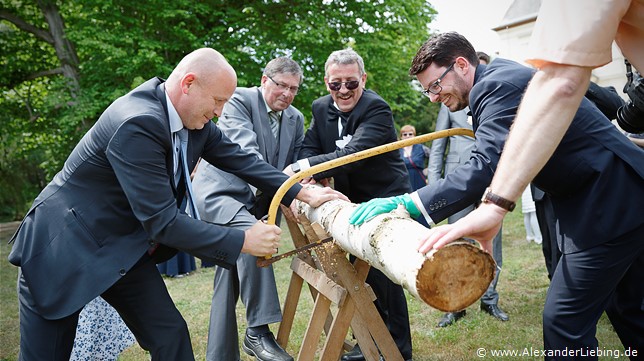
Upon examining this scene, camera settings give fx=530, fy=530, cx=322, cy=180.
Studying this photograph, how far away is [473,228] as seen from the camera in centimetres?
168

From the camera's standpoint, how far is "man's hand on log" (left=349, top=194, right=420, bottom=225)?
96.7 inches

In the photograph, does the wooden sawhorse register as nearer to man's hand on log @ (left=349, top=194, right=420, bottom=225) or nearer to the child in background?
man's hand on log @ (left=349, top=194, right=420, bottom=225)

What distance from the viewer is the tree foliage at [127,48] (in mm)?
12742

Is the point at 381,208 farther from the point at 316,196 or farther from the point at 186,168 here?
the point at 186,168

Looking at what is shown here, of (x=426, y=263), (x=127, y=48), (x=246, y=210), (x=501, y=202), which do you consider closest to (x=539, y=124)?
(x=501, y=202)

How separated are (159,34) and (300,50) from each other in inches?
145

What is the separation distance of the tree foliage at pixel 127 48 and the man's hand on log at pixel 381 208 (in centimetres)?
1036

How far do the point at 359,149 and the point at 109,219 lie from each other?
2.00m

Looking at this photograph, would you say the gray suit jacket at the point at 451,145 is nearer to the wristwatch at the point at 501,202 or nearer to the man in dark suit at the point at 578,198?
the man in dark suit at the point at 578,198

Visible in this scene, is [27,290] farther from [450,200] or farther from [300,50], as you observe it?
[300,50]

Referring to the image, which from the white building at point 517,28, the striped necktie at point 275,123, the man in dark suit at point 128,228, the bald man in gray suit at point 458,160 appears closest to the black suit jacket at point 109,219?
the man in dark suit at point 128,228

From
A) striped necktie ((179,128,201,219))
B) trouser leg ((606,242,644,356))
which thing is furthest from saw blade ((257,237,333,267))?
trouser leg ((606,242,644,356))

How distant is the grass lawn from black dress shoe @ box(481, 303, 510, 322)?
0.06m

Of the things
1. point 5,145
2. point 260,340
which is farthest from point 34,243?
point 5,145
